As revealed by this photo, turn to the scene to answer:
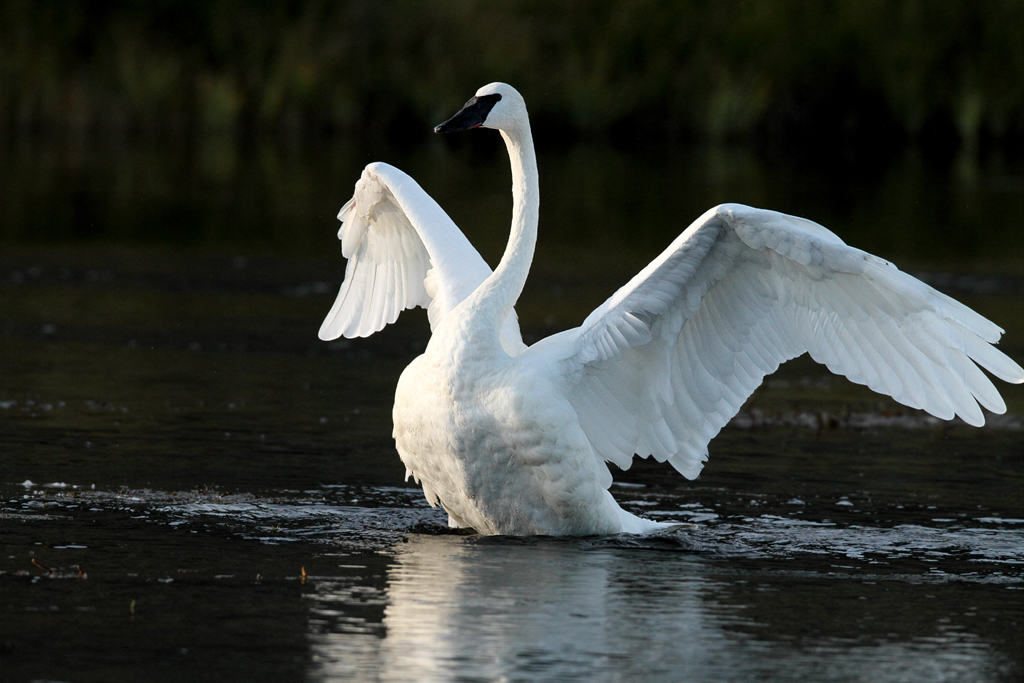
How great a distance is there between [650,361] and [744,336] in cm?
46

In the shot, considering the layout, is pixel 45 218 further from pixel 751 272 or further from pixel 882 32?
pixel 882 32

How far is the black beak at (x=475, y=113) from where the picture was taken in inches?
367

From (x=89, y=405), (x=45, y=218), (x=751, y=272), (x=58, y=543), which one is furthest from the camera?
(x=45, y=218)

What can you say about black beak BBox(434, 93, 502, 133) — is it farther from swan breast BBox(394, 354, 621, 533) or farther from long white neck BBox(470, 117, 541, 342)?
swan breast BBox(394, 354, 621, 533)

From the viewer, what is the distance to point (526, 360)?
876 centimetres

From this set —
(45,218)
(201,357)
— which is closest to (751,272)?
(201,357)

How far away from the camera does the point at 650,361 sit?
899cm

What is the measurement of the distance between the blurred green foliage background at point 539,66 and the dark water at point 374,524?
16844mm

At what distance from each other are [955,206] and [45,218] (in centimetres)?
1268

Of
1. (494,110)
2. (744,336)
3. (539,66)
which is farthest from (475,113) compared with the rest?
(539,66)

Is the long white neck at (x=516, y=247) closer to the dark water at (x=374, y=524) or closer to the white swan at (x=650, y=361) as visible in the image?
the white swan at (x=650, y=361)

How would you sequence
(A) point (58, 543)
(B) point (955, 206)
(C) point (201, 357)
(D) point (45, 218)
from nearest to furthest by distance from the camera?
(A) point (58, 543), (C) point (201, 357), (D) point (45, 218), (B) point (955, 206)

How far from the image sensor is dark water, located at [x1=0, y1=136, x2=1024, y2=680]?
A: 6547mm

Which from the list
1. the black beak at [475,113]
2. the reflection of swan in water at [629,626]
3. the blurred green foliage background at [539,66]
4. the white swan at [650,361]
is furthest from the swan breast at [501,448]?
the blurred green foliage background at [539,66]
